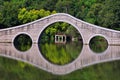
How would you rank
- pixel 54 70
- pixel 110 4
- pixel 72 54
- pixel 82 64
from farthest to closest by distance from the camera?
pixel 110 4 < pixel 72 54 < pixel 82 64 < pixel 54 70

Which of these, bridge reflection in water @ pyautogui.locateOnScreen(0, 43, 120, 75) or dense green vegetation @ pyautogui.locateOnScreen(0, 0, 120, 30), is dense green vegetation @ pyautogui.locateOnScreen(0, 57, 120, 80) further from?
dense green vegetation @ pyautogui.locateOnScreen(0, 0, 120, 30)

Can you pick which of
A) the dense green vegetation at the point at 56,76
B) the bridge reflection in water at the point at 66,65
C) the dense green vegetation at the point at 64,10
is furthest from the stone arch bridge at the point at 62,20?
the dense green vegetation at the point at 64,10

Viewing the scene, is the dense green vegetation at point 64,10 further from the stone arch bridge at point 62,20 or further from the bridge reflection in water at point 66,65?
the bridge reflection in water at point 66,65

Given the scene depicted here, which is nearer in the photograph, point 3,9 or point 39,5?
point 3,9

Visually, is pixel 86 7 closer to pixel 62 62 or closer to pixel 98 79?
pixel 62 62

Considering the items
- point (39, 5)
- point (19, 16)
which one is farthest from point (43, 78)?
point (39, 5)

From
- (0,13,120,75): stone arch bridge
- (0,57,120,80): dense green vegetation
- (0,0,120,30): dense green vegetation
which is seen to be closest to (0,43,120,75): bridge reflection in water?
(0,13,120,75): stone arch bridge

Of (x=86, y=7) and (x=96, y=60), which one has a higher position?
(x=86, y=7)

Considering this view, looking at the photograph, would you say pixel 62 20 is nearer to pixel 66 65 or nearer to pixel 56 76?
pixel 66 65
